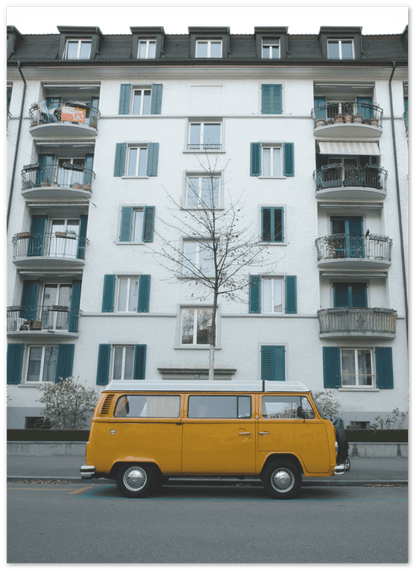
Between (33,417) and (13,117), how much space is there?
14.5 m

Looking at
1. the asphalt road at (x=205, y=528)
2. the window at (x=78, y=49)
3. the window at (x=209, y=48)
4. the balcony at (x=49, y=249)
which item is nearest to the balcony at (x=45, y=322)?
the balcony at (x=49, y=249)

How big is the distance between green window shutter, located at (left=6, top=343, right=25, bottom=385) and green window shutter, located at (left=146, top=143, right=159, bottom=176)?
387 inches

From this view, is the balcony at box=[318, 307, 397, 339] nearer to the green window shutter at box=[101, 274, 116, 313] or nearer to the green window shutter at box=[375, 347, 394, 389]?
the green window shutter at box=[375, 347, 394, 389]

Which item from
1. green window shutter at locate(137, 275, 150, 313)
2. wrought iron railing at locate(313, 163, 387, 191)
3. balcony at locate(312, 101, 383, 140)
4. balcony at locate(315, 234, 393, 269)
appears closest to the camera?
balcony at locate(315, 234, 393, 269)

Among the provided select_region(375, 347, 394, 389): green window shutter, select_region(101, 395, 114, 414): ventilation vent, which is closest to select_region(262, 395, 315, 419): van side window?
select_region(101, 395, 114, 414): ventilation vent

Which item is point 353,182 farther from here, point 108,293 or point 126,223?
point 108,293

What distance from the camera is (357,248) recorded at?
71.5 ft

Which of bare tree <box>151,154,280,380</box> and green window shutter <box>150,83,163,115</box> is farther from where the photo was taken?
green window shutter <box>150,83,163,115</box>

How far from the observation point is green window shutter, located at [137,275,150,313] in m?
21.6

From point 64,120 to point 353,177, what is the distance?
45.1 feet

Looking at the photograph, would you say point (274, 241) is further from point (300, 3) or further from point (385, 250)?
point (300, 3)

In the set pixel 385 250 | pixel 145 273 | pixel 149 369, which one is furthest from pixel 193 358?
pixel 385 250

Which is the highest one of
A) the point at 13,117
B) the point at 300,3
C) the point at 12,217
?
the point at 13,117

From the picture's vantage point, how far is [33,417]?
20797 mm
